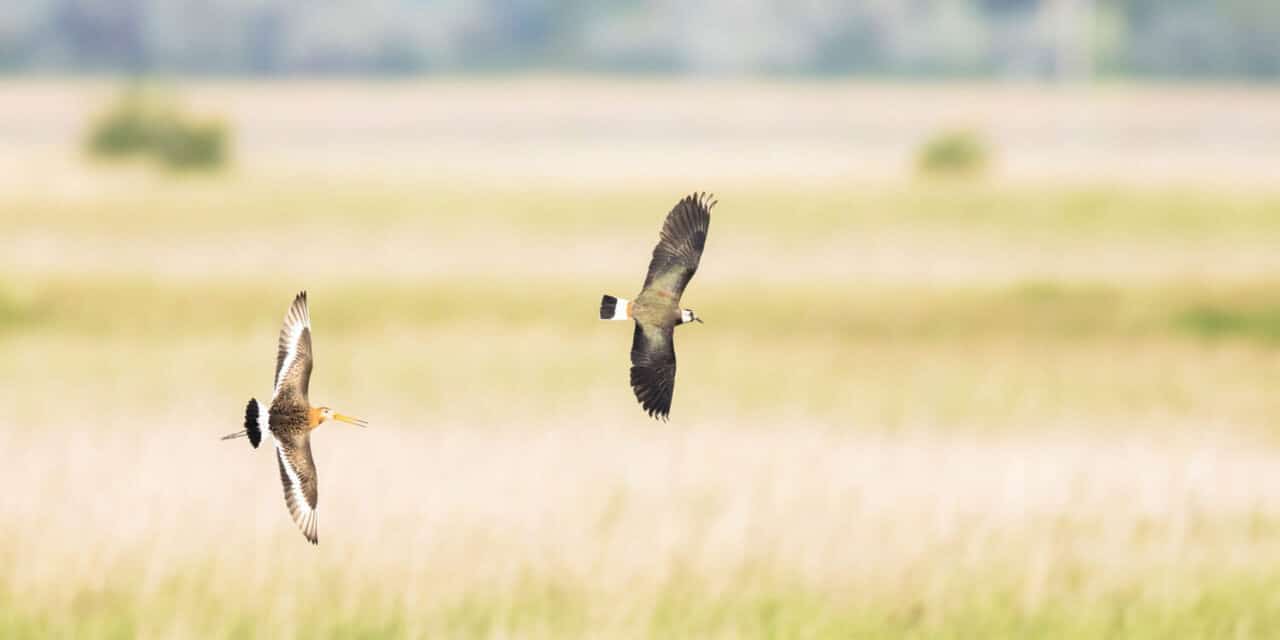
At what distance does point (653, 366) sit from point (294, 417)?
712 millimetres

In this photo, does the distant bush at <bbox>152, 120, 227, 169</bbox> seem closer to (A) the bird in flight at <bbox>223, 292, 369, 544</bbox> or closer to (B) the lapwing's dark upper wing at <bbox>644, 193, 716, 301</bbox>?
(A) the bird in flight at <bbox>223, 292, 369, 544</bbox>

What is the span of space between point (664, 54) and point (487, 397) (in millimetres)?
104585

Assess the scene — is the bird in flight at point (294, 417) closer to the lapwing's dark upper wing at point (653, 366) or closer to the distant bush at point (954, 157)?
the lapwing's dark upper wing at point (653, 366)

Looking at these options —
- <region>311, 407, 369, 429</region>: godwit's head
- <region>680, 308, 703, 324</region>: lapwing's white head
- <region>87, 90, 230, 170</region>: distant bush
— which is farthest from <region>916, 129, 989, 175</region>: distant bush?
<region>311, 407, 369, 429</region>: godwit's head

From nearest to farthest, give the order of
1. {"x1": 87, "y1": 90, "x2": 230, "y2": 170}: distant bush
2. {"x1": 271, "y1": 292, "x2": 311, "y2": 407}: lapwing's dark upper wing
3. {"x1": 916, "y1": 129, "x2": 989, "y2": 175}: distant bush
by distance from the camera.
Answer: {"x1": 271, "y1": 292, "x2": 311, "y2": 407}: lapwing's dark upper wing, {"x1": 87, "y1": 90, "x2": 230, "y2": 170}: distant bush, {"x1": 916, "y1": 129, "x2": 989, "y2": 175}: distant bush

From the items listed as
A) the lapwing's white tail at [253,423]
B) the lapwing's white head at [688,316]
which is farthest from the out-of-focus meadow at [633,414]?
the lapwing's white tail at [253,423]

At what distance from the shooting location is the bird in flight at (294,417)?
13.5 feet

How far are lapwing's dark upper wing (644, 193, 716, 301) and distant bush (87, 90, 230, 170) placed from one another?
4378 cm

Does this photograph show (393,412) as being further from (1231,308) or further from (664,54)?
(664,54)

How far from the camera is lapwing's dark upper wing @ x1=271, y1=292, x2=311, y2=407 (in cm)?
414

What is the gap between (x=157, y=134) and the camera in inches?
1854

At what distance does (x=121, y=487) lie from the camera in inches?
464

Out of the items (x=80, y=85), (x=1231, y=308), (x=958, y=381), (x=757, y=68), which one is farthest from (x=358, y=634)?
(x=757, y=68)

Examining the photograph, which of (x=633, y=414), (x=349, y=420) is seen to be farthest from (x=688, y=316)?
(x=633, y=414)
